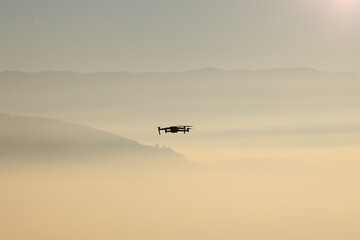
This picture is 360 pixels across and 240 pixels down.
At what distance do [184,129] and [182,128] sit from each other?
796mm

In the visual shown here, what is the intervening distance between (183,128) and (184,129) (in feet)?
1.62

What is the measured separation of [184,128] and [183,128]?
936 mm

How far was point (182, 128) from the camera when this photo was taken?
199750 mm

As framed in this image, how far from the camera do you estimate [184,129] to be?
200m

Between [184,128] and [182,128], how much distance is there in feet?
3.95

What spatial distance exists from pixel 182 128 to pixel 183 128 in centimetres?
36

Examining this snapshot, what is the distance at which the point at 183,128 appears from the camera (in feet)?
655

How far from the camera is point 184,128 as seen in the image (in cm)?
19875
